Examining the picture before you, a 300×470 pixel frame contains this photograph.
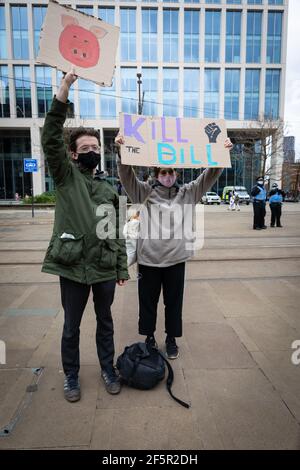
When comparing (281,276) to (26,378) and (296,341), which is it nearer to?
(296,341)

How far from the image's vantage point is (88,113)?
4234 centimetres

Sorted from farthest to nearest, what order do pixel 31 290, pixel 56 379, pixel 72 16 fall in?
pixel 31 290, pixel 56 379, pixel 72 16

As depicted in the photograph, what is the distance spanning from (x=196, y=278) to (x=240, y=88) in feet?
142

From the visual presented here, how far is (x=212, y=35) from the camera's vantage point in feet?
139

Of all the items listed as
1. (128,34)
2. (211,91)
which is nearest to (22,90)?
(128,34)

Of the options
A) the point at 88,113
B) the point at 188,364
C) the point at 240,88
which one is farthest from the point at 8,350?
the point at 240,88

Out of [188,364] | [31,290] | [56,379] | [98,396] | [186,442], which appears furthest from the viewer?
[31,290]

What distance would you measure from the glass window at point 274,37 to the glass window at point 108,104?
66.5 ft

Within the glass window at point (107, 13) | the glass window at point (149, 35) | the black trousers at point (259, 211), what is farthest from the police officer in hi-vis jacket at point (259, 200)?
the glass window at point (107, 13)

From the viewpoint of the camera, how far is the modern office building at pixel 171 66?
134 feet

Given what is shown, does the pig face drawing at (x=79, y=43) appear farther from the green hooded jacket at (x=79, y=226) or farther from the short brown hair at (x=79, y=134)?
the green hooded jacket at (x=79, y=226)

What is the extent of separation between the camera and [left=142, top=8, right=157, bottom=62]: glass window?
136ft

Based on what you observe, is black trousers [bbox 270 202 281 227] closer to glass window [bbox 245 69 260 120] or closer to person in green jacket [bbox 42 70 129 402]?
person in green jacket [bbox 42 70 129 402]

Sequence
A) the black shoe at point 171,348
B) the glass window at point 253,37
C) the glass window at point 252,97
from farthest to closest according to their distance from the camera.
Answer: the glass window at point 252,97 < the glass window at point 253,37 < the black shoe at point 171,348
